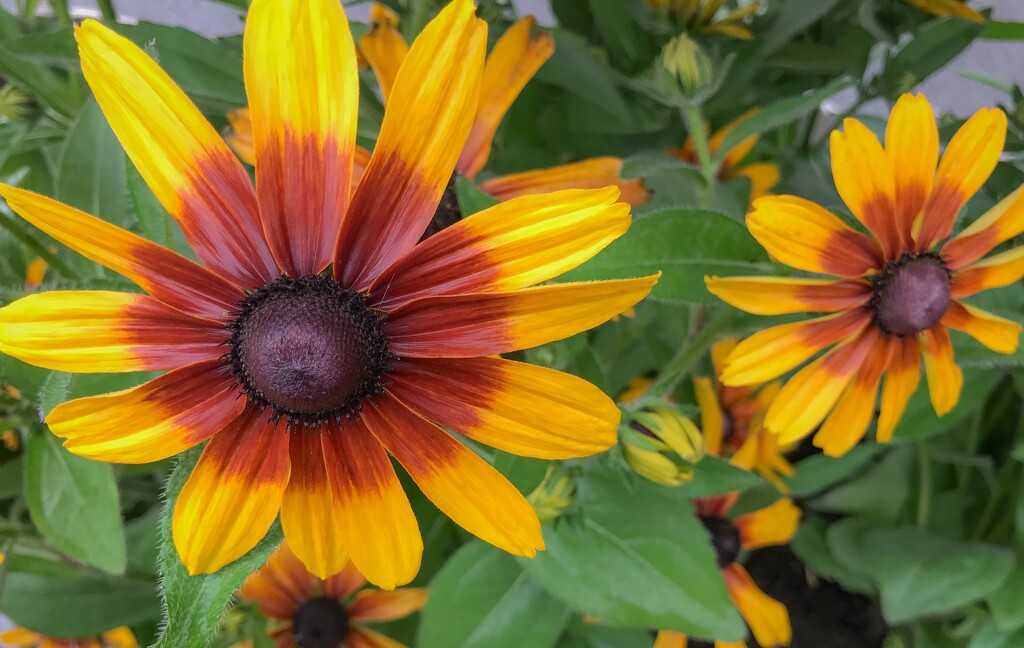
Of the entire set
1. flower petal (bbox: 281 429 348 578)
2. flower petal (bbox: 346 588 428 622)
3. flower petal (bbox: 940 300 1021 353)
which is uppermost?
flower petal (bbox: 940 300 1021 353)

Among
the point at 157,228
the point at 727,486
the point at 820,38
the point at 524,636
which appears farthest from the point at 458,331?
the point at 820,38

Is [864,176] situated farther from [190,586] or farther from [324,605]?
[324,605]

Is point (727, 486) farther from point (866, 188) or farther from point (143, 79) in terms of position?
point (143, 79)

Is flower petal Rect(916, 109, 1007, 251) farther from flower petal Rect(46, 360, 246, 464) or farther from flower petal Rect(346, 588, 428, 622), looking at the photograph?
flower petal Rect(346, 588, 428, 622)

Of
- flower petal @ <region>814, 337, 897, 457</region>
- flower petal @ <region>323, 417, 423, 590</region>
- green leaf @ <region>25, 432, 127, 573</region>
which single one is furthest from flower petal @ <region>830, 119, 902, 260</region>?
green leaf @ <region>25, 432, 127, 573</region>

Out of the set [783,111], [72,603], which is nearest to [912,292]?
[783,111]

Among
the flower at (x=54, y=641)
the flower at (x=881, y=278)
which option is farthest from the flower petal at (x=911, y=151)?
the flower at (x=54, y=641)
